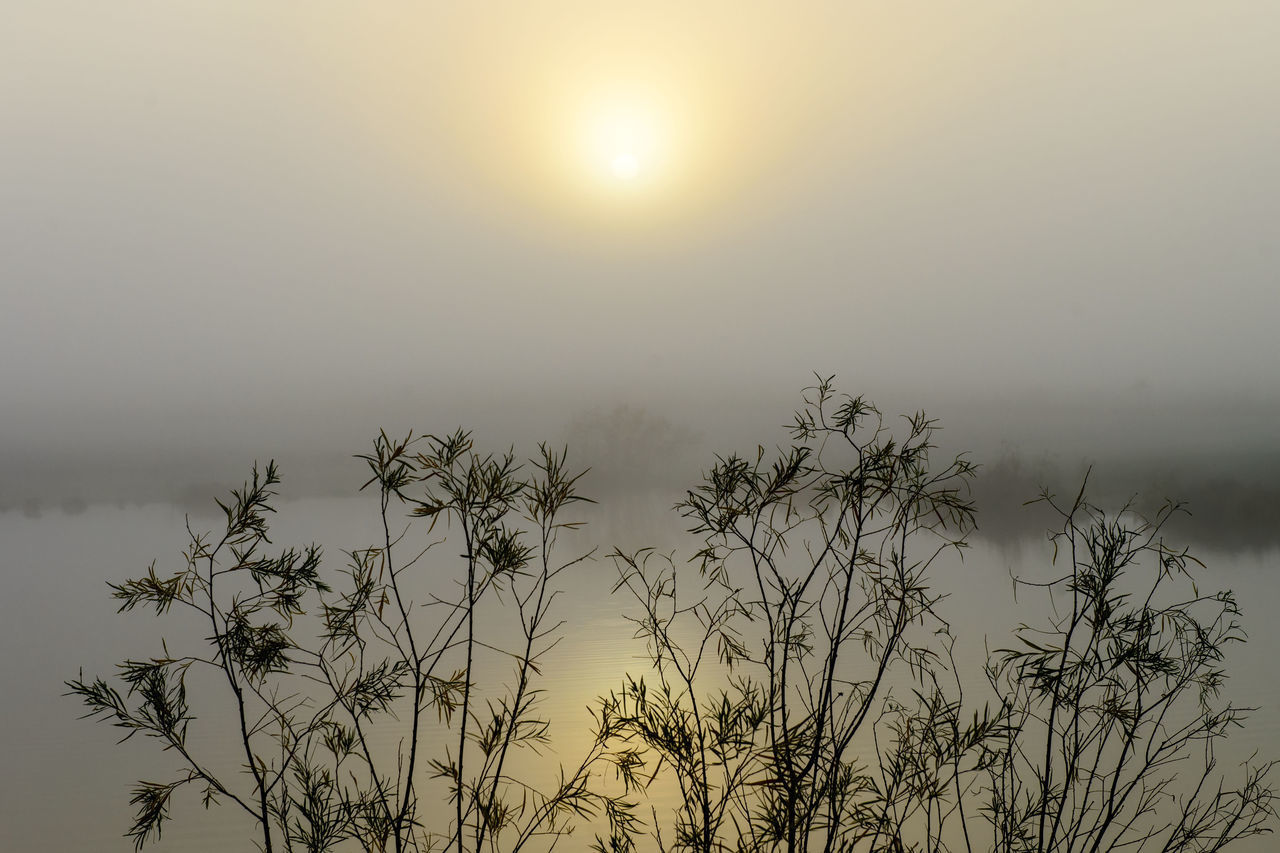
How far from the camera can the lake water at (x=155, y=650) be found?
28.5 ft

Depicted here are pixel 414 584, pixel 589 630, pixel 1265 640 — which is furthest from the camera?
pixel 414 584

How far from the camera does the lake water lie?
8688 mm

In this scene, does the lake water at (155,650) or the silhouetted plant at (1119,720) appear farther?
the lake water at (155,650)

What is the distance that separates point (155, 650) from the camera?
15461 mm

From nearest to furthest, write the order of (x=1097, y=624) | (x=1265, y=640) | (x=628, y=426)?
(x=1097, y=624), (x=1265, y=640), (x=628, y=426)

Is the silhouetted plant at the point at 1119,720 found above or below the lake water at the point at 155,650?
above

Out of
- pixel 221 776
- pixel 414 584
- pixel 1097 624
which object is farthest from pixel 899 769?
pixel 414 584

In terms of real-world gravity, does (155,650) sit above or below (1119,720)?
below

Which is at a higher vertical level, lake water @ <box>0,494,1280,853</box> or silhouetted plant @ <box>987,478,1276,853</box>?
silhouetted plant @ <box>987,478,1276,853</box>

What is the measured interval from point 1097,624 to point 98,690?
3.45 metres

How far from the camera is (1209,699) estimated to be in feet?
36.8

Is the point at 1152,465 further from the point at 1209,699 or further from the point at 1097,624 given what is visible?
the point at 1097,624

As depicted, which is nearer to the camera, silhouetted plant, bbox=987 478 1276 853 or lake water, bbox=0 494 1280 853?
silhouetted plant, bbox=987 478 1276 853

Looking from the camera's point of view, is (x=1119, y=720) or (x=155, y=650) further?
(x=155, y=650)
